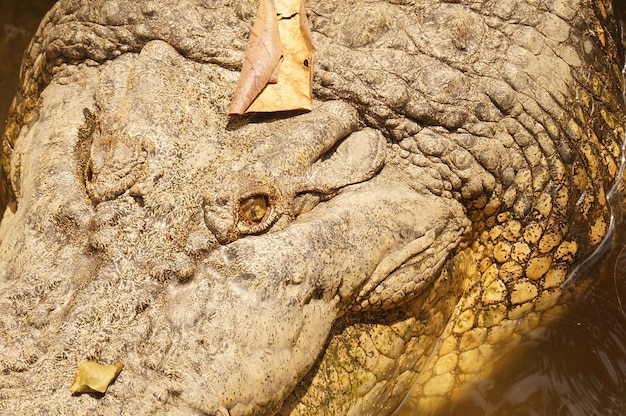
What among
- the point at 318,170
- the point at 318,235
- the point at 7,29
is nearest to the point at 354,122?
the point at 318,170

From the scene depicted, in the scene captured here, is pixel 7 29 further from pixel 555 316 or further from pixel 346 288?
pixel 555 316

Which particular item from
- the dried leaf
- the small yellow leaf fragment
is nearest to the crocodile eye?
the dried leaf

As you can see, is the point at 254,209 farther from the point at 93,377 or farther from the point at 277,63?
the point at 93,377

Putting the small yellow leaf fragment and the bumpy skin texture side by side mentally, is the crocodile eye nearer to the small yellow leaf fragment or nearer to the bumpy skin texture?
the bumpy skin texture

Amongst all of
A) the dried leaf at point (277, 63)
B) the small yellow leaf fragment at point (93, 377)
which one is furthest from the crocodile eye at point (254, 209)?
the small yellow leaf fragment at point (93, 377)

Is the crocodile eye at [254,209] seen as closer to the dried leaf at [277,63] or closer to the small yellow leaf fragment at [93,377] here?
the dried leaf at [277,63]
